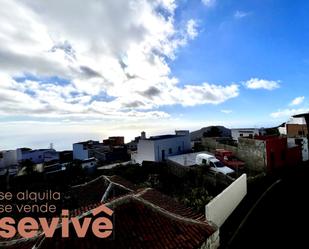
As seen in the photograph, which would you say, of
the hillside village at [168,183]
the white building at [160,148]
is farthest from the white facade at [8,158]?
the white building at [160,148]

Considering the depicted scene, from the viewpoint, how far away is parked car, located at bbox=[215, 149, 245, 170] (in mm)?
27311

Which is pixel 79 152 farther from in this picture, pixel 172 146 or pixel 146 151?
pixel 172 146

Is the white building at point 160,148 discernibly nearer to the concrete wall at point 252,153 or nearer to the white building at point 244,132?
the concrete wall at point 252,153

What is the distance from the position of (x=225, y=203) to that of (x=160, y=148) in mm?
23000

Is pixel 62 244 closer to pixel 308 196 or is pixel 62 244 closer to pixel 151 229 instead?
pixel 151 229

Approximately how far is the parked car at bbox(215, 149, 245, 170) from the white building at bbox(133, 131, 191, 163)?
8.56 meters

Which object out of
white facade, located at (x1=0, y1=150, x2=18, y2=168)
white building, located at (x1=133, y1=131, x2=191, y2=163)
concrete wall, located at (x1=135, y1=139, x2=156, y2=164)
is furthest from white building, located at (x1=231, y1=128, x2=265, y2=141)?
white facade, located at (x1=0, y1=150, x2=18, y2=168)

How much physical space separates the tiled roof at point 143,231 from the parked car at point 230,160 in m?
16.5

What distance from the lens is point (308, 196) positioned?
13.2 meters

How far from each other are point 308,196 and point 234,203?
364 centimetres

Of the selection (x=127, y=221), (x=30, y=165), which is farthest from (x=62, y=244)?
(x=30, y=165)

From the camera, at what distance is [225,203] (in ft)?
45.4

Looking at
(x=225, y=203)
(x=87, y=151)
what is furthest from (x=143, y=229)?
(x=87, y=151)

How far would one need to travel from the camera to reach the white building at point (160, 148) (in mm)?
35875
